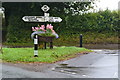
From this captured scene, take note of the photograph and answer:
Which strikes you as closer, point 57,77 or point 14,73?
point 57,77

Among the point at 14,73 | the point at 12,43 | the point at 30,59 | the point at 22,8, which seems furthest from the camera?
the point at 22,8

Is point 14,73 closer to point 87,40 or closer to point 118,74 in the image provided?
point 118,74

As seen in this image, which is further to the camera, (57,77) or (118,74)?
(118,74)

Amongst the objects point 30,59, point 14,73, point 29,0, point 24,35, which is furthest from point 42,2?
point 14,73

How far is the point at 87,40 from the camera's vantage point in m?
22.4

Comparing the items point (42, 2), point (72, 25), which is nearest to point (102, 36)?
point (72, 25)

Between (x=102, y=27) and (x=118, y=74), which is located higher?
(x=102, y=27)

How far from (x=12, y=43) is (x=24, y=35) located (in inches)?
59.8

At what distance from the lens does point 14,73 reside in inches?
291

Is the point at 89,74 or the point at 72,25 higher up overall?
the point at 72,25

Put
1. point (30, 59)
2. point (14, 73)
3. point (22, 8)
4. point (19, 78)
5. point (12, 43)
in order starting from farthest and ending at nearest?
point (22, 8)
point (12, 43)
point (30, 59)
point (14, 73)
point (19, 78)

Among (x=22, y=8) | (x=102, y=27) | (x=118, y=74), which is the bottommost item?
(x=118, y=74)

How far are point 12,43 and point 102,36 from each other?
28.1 feet

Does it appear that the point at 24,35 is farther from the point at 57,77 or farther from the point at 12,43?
the point at 57,77
